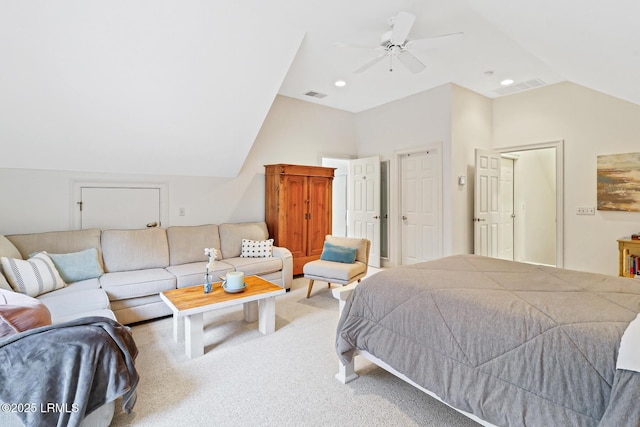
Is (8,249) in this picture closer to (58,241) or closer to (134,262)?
(58,241)

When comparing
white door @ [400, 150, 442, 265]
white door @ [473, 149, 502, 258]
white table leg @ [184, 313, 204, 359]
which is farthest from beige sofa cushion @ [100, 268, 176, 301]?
white door @ [473, 149, 502, 258]

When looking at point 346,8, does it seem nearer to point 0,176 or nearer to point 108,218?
point 108,218

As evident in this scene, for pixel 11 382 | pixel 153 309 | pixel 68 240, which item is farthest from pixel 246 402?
pixel 68 240

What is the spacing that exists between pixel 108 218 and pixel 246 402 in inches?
121

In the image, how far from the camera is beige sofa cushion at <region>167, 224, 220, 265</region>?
3955 millimetres

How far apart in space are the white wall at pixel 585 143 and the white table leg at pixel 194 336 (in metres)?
4.83

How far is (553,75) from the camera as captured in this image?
167 inches

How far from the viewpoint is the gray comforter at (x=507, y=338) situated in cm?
121

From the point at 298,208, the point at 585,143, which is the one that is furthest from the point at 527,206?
the point at 298,208

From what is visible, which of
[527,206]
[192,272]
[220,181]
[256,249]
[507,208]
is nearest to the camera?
[192,272]

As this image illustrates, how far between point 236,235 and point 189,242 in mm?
628

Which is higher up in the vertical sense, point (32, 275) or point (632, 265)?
point (32, 275)

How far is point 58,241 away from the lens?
11.0 feet

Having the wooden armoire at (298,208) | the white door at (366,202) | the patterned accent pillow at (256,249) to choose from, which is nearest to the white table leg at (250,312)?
the patterned accent pillow at (256,249)
